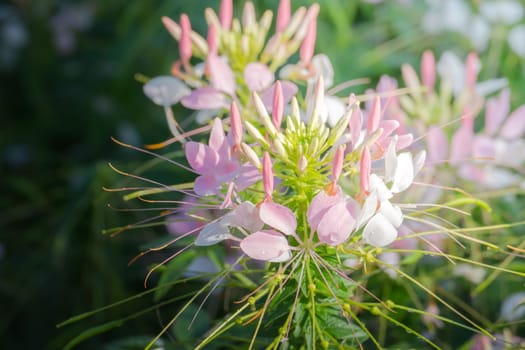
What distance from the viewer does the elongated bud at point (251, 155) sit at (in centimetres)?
61

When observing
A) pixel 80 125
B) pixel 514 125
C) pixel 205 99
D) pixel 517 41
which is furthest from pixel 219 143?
pixel 80 125

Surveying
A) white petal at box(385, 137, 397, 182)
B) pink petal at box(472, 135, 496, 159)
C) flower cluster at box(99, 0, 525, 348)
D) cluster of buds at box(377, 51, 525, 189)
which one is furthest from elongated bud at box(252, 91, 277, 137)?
pink petal at box(472, 135, 496, 159)

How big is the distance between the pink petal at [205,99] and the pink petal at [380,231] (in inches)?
9.5

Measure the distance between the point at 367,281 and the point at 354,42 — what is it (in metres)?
0.61

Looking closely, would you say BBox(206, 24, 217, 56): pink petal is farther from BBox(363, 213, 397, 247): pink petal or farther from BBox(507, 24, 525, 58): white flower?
BBox(507, 24, 525, 58): white flower

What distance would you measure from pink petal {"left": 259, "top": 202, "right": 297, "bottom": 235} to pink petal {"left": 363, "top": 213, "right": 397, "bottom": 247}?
6 centimetres

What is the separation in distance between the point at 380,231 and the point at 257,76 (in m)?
0.24

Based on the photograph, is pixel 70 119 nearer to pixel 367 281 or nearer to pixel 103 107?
pixel 103 107

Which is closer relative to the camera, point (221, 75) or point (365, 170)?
point (365, 170)

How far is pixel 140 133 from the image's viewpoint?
1.64 metres

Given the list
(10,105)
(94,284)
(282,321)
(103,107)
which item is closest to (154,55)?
(103,107)

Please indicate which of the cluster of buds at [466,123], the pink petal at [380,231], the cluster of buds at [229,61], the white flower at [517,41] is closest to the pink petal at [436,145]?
the cluster of buds at [466,123]

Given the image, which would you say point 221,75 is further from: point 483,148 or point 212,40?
point 483,148

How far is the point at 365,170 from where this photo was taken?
583 millimetres
